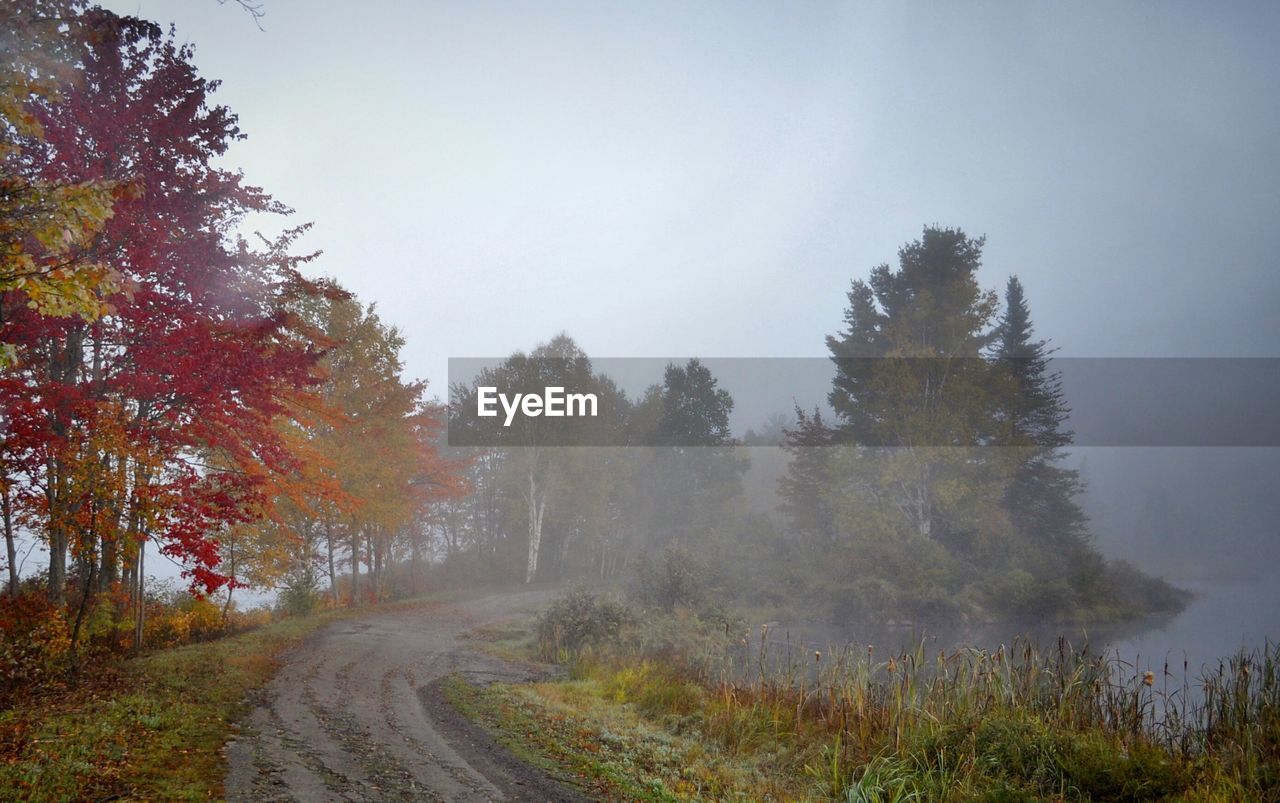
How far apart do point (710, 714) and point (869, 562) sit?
2472 cm

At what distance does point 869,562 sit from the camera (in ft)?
108

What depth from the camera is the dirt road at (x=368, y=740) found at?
7188mm

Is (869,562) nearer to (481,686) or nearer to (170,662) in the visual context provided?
(481,686)

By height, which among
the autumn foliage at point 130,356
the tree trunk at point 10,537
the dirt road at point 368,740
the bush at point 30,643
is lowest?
the dirt road at point 368,740

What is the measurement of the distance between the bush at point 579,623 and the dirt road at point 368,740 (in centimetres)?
259

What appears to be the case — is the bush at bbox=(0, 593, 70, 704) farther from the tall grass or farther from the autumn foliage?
the tall grass

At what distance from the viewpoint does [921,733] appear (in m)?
8.16

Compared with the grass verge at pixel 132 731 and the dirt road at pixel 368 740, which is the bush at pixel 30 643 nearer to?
the grass verge at pixel 132 731

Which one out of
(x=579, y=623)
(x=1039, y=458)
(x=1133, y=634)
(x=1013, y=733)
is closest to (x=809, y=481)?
(x=1039, y=458)

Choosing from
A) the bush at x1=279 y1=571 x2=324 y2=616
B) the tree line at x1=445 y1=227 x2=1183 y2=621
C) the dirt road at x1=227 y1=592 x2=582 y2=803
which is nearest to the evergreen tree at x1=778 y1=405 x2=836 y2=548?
the tree line at x1=445 y1=227 x2=1183 y2=621

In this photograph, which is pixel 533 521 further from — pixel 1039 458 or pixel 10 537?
pixel 1039 458

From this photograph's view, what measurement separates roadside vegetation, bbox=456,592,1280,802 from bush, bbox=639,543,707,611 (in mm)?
11922

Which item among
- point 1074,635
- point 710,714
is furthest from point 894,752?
point 1074,635

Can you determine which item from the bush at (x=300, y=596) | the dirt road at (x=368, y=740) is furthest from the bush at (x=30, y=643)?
the bush at (x=300, y=596)
